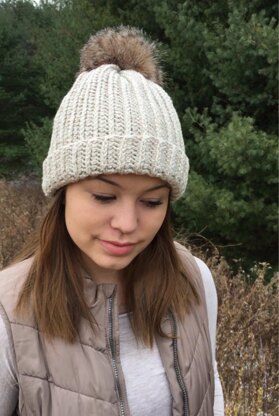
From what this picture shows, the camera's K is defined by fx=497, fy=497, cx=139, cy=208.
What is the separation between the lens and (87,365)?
1.18m

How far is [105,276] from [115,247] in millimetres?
177

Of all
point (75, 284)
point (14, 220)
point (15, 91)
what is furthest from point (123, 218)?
point (15, 91)

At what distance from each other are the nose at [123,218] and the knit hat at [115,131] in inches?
3.3

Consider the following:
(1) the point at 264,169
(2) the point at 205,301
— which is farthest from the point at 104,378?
(1) the point at 264,169

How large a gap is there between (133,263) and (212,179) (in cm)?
398

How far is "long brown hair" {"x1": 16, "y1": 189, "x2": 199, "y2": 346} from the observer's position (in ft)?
3.93

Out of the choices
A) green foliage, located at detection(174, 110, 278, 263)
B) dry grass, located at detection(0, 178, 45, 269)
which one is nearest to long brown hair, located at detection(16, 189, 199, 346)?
dry grass, located at detection(0, 178, 45, 269)

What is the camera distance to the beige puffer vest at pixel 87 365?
3.67 ft

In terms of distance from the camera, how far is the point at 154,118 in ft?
3.94

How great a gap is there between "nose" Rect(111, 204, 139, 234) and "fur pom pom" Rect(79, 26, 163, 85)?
1.33ft

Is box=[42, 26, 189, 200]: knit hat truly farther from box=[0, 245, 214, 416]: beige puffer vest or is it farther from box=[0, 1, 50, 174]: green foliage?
box=[0, 1, 50, 174]: green foliage

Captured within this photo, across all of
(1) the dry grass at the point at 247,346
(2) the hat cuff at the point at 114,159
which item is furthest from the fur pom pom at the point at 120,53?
(1) the dry grass at the point at 247,346

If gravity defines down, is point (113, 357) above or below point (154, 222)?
below

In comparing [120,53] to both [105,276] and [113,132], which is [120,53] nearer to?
[113,132]
